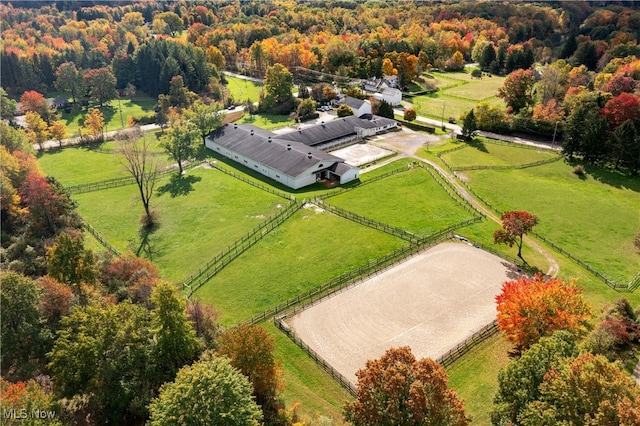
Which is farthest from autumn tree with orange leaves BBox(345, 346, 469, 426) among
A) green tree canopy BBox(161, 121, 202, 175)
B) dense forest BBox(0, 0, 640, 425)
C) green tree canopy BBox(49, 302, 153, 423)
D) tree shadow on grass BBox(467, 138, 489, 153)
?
tree shadow on grass BBox(467, 138, 489, 153)

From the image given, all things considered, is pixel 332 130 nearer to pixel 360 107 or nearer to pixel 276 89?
pixel 360 107

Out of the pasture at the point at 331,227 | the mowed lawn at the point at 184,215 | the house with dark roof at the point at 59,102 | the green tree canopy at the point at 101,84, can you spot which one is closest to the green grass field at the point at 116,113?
the green tree canopy at the point at 101,84

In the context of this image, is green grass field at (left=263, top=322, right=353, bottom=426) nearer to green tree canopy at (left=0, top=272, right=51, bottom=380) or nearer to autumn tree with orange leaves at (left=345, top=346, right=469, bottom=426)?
autumn tree with orange leaves at (left=345, top=346, right=469, bottom=426)

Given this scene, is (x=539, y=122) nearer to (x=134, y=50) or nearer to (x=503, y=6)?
(x=134, y=50)

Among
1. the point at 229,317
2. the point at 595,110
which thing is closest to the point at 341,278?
the point at 229,317

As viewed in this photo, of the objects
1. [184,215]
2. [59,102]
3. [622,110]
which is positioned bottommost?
[184,215]

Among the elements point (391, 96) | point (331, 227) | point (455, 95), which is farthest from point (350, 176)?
point (455, 95)
